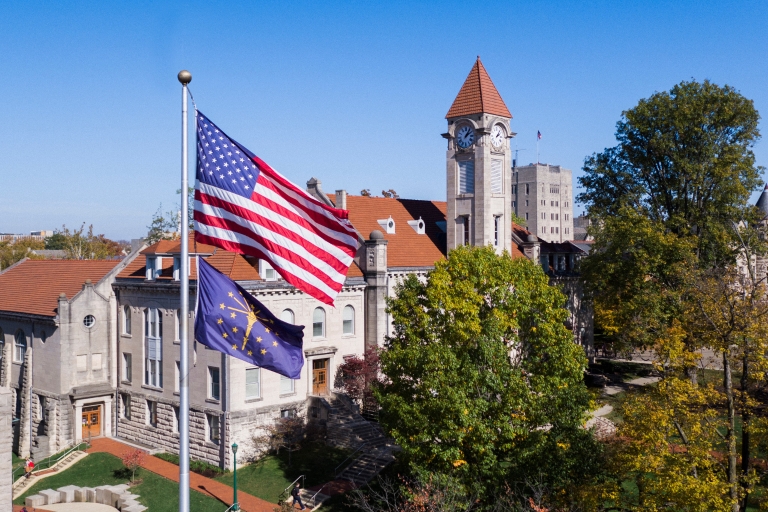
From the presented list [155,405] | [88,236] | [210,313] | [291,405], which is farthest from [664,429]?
Result: [88,236]

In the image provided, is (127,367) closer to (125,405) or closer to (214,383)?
(125,405)

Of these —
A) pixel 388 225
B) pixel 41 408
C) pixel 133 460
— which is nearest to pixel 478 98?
pixel 388 225

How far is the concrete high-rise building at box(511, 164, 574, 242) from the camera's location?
527 feet

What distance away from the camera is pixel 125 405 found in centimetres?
4619

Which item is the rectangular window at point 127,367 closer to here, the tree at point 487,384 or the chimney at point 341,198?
the chimney at point 341,198

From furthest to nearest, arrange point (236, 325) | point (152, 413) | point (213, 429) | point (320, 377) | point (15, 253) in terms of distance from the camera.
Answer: point (15, 253)
point (152, 413)
point (320, 377)
point (213, 429)
point (236, 325)

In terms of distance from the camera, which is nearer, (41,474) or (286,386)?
(41,474)

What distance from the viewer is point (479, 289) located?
30266mm

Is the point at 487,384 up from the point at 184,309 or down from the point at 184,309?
down

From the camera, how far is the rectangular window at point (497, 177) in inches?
1984

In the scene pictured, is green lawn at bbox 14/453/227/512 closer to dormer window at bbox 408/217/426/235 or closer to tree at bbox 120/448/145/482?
tree at bbox 120/448/145/482

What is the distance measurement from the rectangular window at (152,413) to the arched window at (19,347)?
36.3ft

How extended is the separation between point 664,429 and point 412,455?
31.7 feet

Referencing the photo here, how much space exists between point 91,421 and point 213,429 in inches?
437
